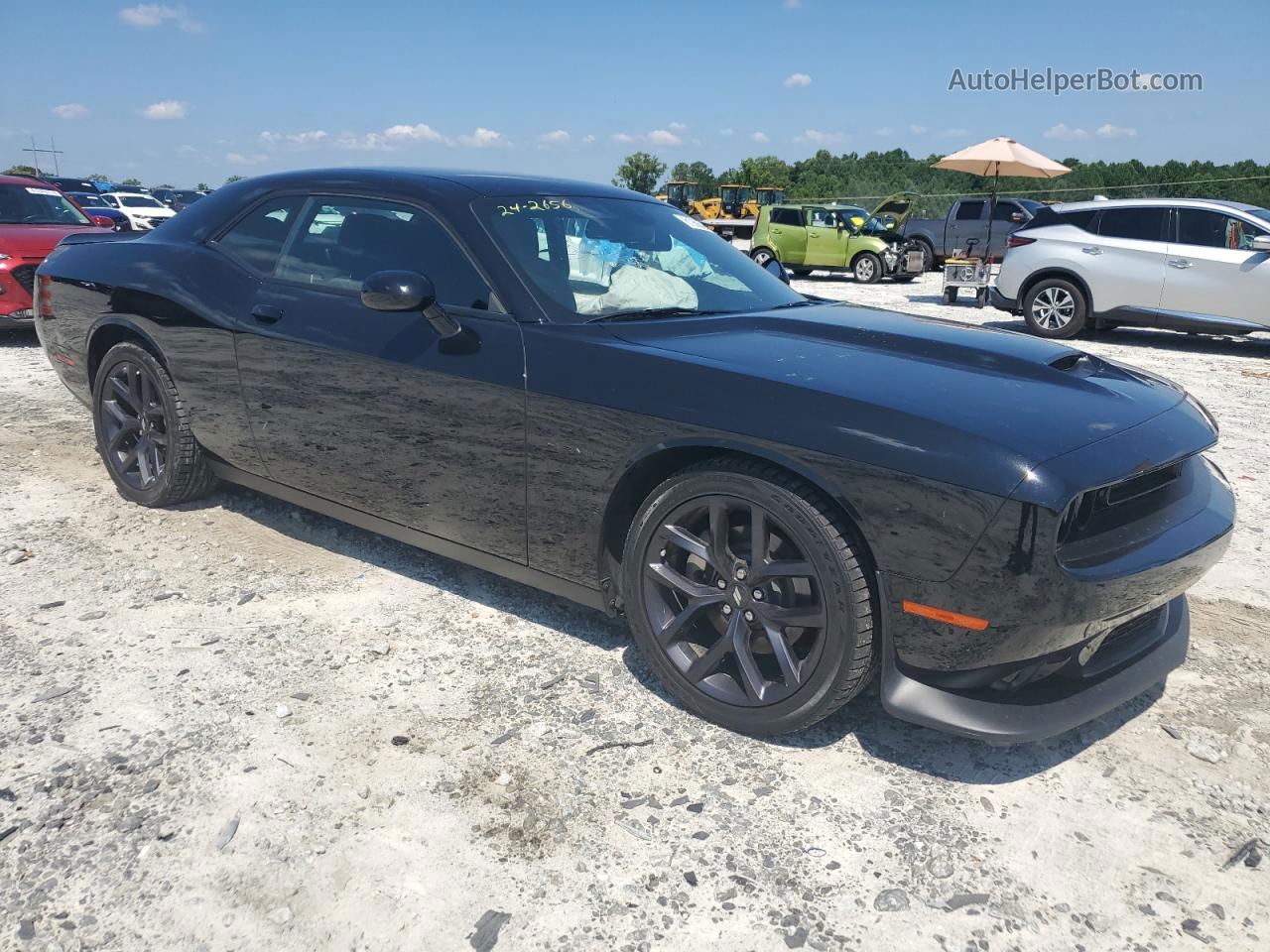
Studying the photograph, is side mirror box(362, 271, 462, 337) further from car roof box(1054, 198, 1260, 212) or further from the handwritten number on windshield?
car roof box(1054, 198, 1260, 212)

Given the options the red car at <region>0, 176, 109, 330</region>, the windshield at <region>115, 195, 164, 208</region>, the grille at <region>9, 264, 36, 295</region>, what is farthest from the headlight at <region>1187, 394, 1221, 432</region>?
the windshield at <region>115, 195, 164, 208</region>

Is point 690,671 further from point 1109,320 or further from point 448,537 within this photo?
point 1109,320

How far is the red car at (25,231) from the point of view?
28.1ft

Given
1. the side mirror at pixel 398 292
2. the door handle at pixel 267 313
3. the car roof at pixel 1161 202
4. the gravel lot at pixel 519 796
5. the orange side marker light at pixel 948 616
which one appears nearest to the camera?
the gravel lot at pixel 519 796

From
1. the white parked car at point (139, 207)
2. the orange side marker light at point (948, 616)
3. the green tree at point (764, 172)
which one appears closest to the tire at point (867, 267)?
the orange side marker light at point (948, 616)

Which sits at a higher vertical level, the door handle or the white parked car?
the white parked car

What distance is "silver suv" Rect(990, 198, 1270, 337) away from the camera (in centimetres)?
991

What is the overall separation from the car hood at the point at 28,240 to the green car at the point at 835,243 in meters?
12.9

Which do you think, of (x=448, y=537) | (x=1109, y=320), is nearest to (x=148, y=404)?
(x=448, y=537)

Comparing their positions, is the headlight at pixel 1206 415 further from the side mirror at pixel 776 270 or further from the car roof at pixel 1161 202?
the car roof at pixel 1161 202

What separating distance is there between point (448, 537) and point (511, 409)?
0.60 metres

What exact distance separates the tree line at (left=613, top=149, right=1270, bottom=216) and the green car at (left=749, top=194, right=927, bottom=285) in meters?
12.7

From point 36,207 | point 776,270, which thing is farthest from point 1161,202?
point 36,207

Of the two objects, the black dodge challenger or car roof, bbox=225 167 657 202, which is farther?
car roof, bbox=225 167 657 202
